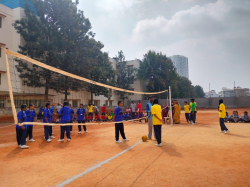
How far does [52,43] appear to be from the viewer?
55.1 feet

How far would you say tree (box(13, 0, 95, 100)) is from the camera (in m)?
16.9

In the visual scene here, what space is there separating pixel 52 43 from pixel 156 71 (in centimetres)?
2482

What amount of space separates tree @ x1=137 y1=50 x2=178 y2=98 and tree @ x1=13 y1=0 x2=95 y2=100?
1958 cm

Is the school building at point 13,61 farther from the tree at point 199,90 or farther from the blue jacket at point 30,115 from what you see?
the tree at point 199,90

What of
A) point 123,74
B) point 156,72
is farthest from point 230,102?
point 123,74

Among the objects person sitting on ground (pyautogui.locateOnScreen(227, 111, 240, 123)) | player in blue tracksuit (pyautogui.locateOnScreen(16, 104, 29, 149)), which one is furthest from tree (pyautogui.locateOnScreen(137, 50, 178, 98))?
player in blue tracksuit (pyautogui.locateOnScreen(16, 104, 29, 149))

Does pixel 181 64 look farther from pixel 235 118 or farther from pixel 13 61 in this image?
pixel 13 61

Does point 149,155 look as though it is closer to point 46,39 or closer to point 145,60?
point 46,39

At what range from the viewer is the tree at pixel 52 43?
1686 cm

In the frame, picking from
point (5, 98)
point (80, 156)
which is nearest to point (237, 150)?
point (80, 156)

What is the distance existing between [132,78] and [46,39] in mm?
21534

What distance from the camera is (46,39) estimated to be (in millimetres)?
17734

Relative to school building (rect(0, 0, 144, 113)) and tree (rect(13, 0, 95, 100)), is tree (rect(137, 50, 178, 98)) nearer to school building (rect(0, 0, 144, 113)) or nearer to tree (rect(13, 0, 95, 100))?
tree (rect(13, 0, 95, 100))

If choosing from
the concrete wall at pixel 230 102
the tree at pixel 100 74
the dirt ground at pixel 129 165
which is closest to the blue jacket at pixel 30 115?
the dirt ground at pixel 129 165
